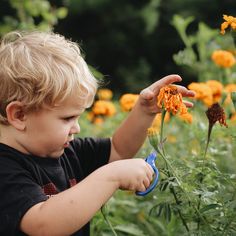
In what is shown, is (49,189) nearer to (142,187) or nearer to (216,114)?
(142,187)

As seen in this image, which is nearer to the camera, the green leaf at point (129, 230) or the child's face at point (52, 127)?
the child's face at point (52, 127)

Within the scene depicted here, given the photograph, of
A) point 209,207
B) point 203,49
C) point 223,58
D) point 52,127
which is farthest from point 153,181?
point 203,49

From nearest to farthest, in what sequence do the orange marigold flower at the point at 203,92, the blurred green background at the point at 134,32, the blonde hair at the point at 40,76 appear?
the blonde hair at the point at 40,76 < the orange marigold flower at the point at 203,92 < the blurred green background at the point at 134,32

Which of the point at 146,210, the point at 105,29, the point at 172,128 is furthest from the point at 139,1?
the point at 146,210

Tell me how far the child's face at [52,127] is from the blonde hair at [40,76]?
0.07 ft

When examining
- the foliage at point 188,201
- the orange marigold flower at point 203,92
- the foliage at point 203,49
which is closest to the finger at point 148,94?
the foliage at point 188,201

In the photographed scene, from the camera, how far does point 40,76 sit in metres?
1.59

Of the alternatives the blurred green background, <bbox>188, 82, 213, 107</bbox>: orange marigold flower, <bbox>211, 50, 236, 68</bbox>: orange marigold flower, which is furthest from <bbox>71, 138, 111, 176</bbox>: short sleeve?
the blurred green background

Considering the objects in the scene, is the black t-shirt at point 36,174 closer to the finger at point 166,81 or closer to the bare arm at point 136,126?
the bare arm at point 136,126

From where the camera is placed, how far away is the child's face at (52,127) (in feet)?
5.23

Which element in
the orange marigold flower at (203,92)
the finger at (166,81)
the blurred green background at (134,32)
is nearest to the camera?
the finger at (166,81)

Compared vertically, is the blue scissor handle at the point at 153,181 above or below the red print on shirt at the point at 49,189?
above

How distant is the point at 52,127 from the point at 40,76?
0.44 feet

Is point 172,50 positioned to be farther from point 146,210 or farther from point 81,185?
point 81,185
